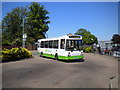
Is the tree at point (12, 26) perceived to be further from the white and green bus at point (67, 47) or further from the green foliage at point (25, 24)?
the white and green bus at point (67, 47)

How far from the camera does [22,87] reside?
20.3 feet

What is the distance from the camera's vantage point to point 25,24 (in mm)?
45750

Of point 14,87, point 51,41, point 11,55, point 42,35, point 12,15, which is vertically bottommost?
point 14,87

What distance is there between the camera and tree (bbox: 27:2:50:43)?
47737mm

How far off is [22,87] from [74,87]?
2.31 metres

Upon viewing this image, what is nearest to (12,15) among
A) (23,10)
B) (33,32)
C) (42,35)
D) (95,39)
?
(23,10)

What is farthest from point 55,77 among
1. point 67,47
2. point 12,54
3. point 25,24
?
point 25,24

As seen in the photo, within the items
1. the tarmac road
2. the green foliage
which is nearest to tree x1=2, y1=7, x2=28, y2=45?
the green foliage

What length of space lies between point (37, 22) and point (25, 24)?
17.0ft

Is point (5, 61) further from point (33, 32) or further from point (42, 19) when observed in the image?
point (42, 19)

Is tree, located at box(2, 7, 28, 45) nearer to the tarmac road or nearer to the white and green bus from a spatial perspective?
the white and green bus

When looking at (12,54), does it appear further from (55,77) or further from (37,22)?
(37,22)

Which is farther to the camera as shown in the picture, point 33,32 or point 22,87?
point 33,32

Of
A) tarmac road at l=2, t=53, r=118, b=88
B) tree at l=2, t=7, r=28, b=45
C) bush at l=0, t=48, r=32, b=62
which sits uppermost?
tree at l=2, t=7, r=28, b=45
